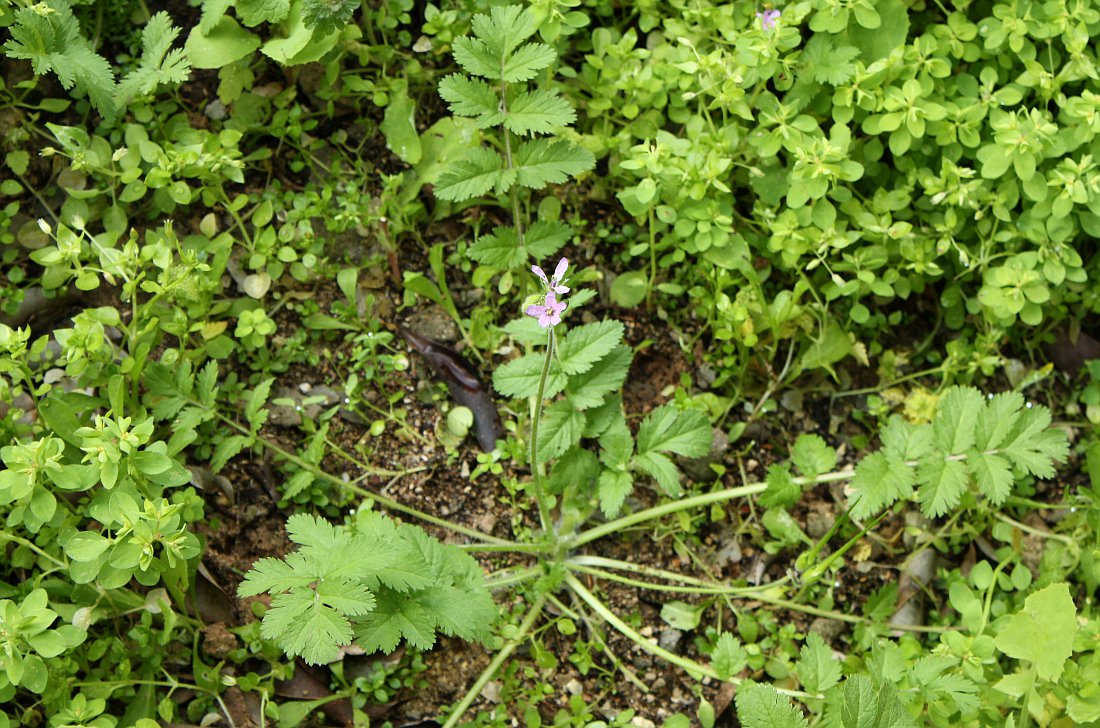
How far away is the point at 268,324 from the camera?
306 centimetres

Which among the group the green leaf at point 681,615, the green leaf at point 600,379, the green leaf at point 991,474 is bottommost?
the green leaf at point 681,615

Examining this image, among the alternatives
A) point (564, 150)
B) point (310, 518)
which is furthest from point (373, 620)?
point (564, 150)

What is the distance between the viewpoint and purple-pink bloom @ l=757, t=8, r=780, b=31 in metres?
3.02

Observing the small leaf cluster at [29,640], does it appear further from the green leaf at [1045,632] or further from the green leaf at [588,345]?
the green leaf at [1045,632]

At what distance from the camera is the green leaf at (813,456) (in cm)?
298

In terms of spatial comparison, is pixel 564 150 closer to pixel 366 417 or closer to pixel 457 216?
pixel 457 216

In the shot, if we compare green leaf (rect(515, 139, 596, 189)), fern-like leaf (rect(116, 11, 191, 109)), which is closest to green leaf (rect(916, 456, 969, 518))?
green leaf (rect(515, 139, 596, 189))

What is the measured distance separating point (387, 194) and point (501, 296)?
500 mm

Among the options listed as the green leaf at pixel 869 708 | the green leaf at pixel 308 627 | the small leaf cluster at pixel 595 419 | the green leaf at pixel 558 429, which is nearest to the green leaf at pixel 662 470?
the small leaf cluster at pixel 595 419

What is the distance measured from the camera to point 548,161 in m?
2.92

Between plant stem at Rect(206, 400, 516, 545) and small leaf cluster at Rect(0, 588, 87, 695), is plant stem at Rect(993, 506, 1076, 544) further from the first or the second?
small leaf cluster at Rect(0, 588, 87, 695)

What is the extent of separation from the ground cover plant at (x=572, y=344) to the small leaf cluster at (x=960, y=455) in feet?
0.04

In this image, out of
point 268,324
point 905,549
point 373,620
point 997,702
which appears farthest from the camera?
point 905,549

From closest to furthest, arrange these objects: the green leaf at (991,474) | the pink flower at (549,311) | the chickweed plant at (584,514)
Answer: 1. the pink flower at (549,311)
2. the chickweed plant at (584,514)
3. the green leaf at (991,474)
